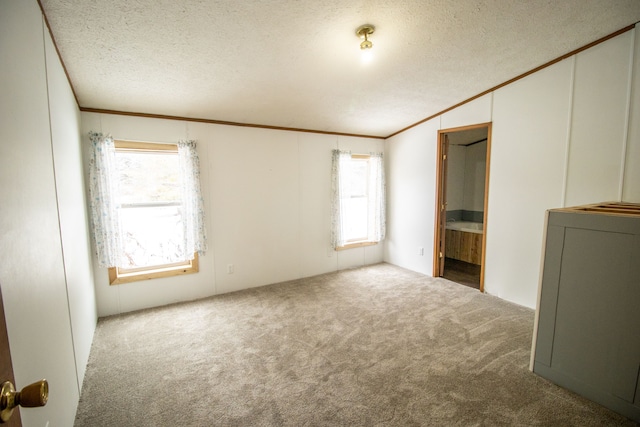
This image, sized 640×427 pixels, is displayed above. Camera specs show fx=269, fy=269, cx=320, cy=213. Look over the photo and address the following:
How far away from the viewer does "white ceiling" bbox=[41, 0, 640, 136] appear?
71.1 inches

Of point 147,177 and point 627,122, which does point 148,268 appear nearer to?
point 147,177

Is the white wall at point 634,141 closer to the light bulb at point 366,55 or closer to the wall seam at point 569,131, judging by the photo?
the wall seam at point 569,131

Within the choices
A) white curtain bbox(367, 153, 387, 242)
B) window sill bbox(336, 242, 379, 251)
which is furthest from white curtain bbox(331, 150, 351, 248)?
white curtain bbox(367, 153, 387, 242)

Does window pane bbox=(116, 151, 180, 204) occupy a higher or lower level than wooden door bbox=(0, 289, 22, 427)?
higher

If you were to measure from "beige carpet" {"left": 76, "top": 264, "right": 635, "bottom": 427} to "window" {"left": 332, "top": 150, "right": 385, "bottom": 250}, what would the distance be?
1512mm

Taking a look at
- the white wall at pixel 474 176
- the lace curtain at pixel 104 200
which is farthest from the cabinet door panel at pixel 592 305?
the lace curtain at pixel 104 200

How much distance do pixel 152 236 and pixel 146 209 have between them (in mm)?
333

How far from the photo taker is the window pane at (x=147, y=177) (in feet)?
10.0

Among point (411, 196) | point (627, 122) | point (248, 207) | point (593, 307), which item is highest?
point (627, 122)

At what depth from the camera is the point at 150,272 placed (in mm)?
3221

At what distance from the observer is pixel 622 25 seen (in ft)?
7.33

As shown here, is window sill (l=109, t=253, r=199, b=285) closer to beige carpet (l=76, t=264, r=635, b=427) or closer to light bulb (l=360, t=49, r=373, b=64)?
beige carpet (l=76, t=264, r=635, b=427)

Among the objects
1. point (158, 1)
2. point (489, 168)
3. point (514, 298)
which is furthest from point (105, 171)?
point (514, 298)

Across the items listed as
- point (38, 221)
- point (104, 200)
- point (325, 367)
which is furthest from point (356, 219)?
point (38, 221)
